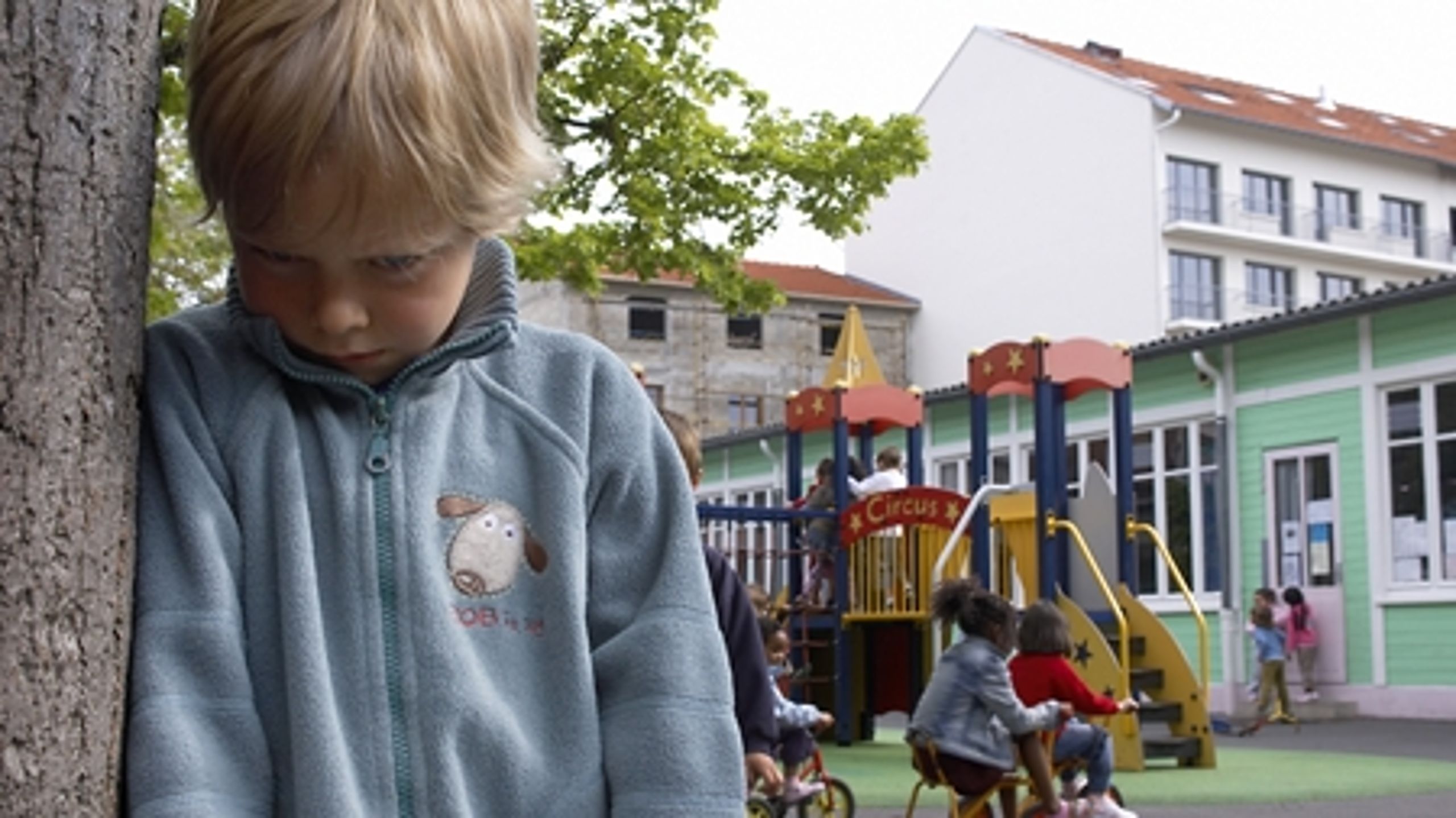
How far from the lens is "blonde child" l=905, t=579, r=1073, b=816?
838 cm

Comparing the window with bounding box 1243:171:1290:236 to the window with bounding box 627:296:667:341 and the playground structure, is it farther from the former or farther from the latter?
the playground structure

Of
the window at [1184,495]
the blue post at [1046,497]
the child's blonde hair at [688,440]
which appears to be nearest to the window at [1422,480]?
the window at [1184,495]

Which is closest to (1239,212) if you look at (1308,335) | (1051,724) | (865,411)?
(1308,335)

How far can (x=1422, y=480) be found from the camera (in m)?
21.8

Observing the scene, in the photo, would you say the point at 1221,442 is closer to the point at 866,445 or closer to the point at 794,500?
the point at 866,445

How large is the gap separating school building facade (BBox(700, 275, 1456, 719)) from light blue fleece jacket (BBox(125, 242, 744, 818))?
678 inches

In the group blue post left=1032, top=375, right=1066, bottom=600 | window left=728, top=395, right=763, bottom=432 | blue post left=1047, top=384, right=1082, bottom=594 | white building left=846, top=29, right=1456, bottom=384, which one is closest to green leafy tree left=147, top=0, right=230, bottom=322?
blue post left=1032, top=375, right=1066, bottom=600

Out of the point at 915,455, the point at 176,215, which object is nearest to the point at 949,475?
the point at 915,455

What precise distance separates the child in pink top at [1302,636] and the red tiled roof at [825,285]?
26818 millimetres

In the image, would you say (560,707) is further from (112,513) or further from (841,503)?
(841,503)

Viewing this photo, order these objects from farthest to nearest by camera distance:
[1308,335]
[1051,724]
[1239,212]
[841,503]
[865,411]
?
[1239,212] → [1308,335] → [865,411] → [841,503] → [1051,724]

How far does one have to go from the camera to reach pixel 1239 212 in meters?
43.4

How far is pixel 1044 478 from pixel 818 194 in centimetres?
385

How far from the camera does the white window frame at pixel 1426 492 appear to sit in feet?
70.2
